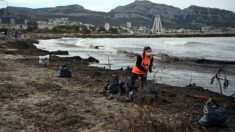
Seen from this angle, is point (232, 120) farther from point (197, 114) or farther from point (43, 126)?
point (43, 126)

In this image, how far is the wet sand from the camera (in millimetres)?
7744

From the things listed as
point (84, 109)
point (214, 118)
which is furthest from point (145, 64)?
point (214, 118)

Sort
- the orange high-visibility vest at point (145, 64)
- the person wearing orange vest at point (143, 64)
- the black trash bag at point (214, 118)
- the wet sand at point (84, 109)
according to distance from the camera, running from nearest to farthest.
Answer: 1. the wet sand at point (84, 109)
2. the black trash bag at point (214, 118)
3. the person wearing orange vest at point (143, 64)
4. the orange high-visibility vest at point (145, 64)

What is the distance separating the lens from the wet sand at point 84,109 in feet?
25.4

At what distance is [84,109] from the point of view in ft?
31.9

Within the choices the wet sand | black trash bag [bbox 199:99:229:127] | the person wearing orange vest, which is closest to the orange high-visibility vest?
the person wearing orange vest

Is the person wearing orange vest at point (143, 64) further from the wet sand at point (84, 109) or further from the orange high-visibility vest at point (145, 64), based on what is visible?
the wet sand at point (84, 109)

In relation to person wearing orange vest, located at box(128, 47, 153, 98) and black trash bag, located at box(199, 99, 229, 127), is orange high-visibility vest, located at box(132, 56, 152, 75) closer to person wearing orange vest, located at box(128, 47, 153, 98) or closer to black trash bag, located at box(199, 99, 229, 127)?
person wearing orange vest, located at box(128, 47, 153, 98)

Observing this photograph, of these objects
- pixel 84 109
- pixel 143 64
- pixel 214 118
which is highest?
pixel 143 64

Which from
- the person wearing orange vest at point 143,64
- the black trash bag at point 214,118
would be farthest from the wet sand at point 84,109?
the person wearing orange vest at point 143,64

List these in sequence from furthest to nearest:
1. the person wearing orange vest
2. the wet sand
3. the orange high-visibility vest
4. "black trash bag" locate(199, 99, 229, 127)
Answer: the orange high-visibility vest → the person wearing orange vest → "black trash bag" locate(199, 99, 229, 127) → the wet sand

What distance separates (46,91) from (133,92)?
3469 millimetres

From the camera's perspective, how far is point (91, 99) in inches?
439

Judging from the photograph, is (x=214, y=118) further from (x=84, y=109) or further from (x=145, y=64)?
(x=84, y=109)
